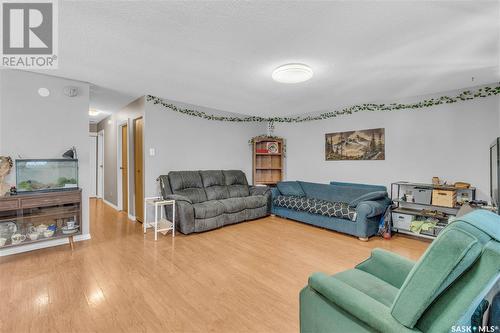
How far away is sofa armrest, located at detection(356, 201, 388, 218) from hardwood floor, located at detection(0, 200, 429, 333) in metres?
0.42

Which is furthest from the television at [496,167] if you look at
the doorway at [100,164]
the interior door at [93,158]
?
the interior door at [93,158]

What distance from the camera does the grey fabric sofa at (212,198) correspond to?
12.5 feet

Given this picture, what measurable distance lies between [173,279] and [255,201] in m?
2.55

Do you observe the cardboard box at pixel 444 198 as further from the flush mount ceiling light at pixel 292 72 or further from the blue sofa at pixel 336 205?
the flush mount ceiling light at pixel 292 72

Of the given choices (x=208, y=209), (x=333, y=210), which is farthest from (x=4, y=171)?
(x=333, y=210)

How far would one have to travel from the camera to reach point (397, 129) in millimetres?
4180

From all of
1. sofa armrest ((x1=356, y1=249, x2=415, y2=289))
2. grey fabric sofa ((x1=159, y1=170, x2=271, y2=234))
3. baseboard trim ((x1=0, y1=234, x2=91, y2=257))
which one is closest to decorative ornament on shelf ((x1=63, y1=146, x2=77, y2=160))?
baseboard trim ((x1=0, y1=234, x2=91, y2=257))

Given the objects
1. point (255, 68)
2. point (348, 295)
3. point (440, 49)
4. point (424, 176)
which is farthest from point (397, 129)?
point (348, 295)

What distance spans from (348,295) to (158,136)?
4.05 meters

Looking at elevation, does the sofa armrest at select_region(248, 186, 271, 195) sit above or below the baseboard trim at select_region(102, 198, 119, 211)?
above

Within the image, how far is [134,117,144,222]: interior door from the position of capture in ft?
14.5

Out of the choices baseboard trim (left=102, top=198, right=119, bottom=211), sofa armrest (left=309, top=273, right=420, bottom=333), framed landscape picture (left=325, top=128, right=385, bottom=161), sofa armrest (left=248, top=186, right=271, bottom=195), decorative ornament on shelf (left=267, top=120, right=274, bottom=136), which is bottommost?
baseboard trim (left=102, top=198, right=119, bottom=211)

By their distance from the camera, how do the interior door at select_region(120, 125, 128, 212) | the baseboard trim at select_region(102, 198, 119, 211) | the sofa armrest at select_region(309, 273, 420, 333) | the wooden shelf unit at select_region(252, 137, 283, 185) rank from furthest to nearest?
the wooden shelf unit at select_region(252, 137, 283, 185) → the baseboard trim at select_region(102, 198, 119, 211) → the interior door at select_region(120, 125, 128, 212) → the sofa armrest at select_region(309, 273, 420, 333)

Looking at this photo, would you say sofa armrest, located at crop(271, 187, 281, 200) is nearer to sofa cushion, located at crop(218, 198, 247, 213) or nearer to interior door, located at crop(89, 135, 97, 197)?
sofa cushion, located at crop(218, 198, 247, 213)
